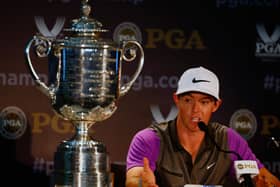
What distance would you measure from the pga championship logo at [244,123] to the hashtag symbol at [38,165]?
3.42 ft

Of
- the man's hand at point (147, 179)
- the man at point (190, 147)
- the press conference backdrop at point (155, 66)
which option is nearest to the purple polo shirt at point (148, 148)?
the man at point (190, 147)

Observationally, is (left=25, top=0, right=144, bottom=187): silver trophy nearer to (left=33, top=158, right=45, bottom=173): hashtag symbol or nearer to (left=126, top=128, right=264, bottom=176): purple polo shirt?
(left=126, top=128, right=264, bottom=176): purple polo shirt

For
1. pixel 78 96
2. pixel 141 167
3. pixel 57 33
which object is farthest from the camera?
pixel 57 33

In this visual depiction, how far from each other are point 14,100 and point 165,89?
81 cm

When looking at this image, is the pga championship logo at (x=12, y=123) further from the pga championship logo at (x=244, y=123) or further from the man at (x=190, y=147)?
the pga championship logo at (x=244, y=123)

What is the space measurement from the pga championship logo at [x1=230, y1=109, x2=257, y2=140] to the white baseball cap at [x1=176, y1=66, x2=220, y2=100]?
892 mm

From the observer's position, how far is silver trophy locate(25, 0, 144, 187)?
9.19ft

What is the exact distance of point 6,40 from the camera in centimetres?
434

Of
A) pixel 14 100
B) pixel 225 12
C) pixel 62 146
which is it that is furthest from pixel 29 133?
pixel 62 146

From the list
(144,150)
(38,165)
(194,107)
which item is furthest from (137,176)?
(38,165)

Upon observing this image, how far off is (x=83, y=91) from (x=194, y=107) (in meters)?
0.95

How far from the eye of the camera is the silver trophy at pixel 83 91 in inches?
110

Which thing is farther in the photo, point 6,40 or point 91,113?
point 6,40

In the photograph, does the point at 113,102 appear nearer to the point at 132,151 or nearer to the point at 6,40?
the point at 132,151
